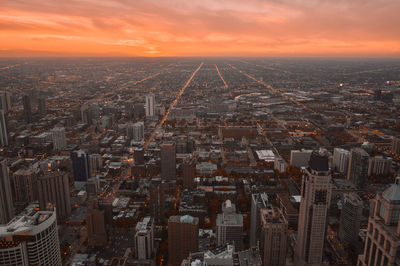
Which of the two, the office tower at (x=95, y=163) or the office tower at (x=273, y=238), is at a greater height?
the office tower at (x=273, y=238)

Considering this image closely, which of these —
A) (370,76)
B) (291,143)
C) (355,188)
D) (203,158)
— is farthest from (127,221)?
(370,76)

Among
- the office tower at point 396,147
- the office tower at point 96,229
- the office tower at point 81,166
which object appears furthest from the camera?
the office tower at point 396,147

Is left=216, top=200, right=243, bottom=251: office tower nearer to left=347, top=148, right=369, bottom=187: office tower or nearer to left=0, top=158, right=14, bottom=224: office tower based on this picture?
left=0, top=158, right=14, bottom=224: office tower

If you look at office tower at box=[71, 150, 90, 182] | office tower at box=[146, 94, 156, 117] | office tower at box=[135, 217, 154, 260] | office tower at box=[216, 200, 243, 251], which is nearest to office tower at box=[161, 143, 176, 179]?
office tower at box=[71, 150, 90, 182]

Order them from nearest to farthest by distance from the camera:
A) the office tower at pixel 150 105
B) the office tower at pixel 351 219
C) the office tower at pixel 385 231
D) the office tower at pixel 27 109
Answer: the office tower at pixel 385 231, the office tower at pixel 351 219, the office tower at pixel 27 109, the office tower at pixel 150 105

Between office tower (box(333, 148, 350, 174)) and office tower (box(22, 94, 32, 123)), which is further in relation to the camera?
office tower (box(22, 94, 32, 123))

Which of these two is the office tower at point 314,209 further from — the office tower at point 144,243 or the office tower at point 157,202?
the office tower at point 157,202

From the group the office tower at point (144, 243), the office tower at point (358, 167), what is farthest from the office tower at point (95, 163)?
the office tower at point (358, 167)

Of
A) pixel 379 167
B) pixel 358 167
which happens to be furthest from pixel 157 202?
pixel 379 167
